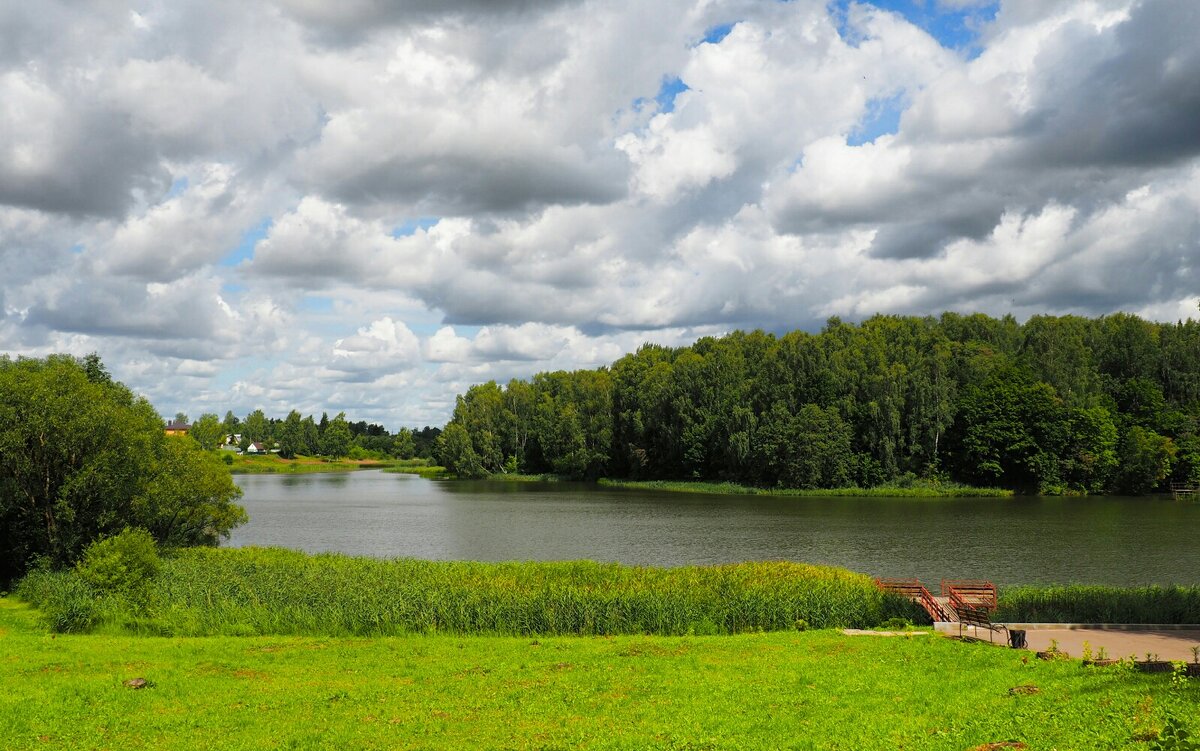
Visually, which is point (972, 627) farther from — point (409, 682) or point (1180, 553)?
point (1180, 553)

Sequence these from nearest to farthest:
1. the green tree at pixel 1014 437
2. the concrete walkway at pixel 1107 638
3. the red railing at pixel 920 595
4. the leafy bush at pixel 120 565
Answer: the concrete walkway at pixel 1107 638, the red railing at pixel 920 595, the leafy bush at pixel 120 565, the green tree at pixel 1014 437

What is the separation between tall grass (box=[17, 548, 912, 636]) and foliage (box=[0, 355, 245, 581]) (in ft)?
20.7

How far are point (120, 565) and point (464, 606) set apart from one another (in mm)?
12534

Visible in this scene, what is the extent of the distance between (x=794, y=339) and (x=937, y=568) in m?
82.5

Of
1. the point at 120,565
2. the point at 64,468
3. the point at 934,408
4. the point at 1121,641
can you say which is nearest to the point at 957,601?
the point at 1121,641

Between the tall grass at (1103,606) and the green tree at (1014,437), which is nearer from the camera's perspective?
the tall grass at (1103,606)

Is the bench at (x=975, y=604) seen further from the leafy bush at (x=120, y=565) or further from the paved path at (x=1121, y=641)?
the leafy bush at (x=120, y=565)

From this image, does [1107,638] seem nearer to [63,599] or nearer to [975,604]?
[975,604]

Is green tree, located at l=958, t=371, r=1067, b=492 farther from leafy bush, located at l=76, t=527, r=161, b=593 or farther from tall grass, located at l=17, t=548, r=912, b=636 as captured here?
leafy bush, located at l=76, t=527, r=161, b=593

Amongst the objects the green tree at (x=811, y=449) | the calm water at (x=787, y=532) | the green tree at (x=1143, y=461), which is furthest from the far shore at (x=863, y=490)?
the green tree at (x=1143, y=461)

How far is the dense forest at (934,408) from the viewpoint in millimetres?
95875

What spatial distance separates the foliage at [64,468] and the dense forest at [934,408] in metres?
76.9

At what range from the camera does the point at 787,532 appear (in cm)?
5734

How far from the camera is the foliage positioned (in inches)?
1399
